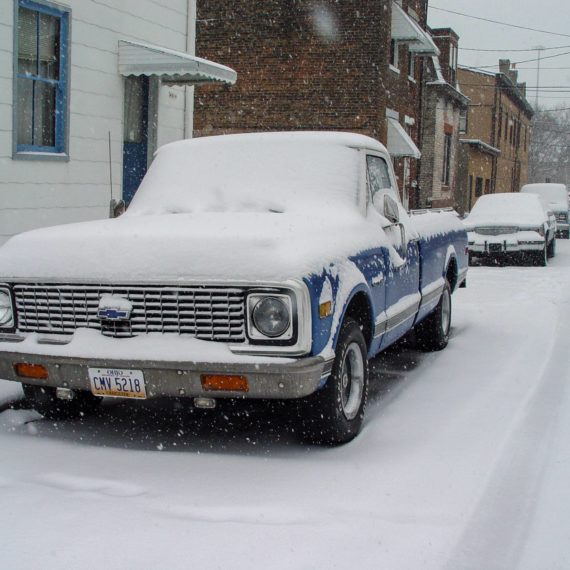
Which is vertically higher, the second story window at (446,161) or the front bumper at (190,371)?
the second story window at (446,161)

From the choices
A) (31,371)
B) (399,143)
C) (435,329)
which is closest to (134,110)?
(435,329)

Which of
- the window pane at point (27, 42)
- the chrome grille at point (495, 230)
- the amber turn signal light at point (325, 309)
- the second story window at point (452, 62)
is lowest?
the amber turn signal light at point (325, 309)

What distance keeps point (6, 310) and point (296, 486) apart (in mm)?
1991

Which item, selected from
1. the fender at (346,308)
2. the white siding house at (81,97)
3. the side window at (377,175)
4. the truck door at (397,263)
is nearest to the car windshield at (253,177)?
the side window at (377,175)

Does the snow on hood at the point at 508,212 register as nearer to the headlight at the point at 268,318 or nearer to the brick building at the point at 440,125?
the brick building at the point at 440,125

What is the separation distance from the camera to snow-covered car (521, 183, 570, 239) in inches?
1136

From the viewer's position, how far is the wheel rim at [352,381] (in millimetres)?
5328

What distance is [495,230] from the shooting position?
58.3ft

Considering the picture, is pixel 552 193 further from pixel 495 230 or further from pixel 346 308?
pixel 346 308

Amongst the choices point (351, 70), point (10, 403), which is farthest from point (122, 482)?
point (351, 70)

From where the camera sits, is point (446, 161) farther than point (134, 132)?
Yes

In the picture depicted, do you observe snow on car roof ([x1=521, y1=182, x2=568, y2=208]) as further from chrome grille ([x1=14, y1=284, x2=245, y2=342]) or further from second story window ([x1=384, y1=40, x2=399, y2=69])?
chrome grille ([x1=14, y1=284, x2=245, y2=342])

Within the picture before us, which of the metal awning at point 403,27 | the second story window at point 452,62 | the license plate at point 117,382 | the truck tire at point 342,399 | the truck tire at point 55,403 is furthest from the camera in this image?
the second story window at point 452,62

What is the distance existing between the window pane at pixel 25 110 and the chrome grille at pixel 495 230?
1049cm
